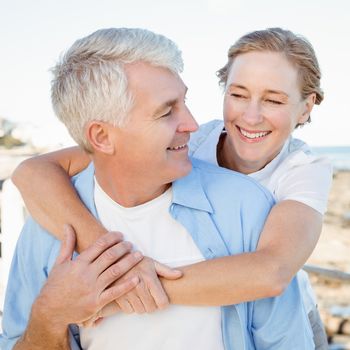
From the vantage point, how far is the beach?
4918mm

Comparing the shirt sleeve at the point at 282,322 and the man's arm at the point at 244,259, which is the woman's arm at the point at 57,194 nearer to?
the man's arm at the point at 244,259

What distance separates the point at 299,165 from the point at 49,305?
0.91 m

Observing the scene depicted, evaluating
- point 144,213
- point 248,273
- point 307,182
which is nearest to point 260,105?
point 307,182

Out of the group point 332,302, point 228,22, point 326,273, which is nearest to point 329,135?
point 228,22

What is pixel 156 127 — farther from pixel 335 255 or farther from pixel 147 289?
pixel 335 255

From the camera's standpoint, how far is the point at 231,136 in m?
2.09

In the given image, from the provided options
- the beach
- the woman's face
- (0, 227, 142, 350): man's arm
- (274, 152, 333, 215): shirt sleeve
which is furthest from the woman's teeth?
the beach

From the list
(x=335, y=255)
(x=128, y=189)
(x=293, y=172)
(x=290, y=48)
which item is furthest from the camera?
(x=335, y=255)

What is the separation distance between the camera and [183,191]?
5.50 ft

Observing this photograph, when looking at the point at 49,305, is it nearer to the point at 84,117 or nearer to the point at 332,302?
the point at 84,117

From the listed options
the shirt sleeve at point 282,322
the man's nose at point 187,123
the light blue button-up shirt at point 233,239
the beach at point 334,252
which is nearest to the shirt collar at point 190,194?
the light blue button-up shirt at point 233,239

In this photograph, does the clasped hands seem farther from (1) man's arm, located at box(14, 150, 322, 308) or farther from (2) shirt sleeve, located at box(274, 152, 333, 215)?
(2) shirt sleeve, located at box(274, 152, 333, 215)

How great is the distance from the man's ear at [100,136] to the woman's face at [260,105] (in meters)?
0.56

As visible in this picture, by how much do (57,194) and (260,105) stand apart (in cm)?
75
